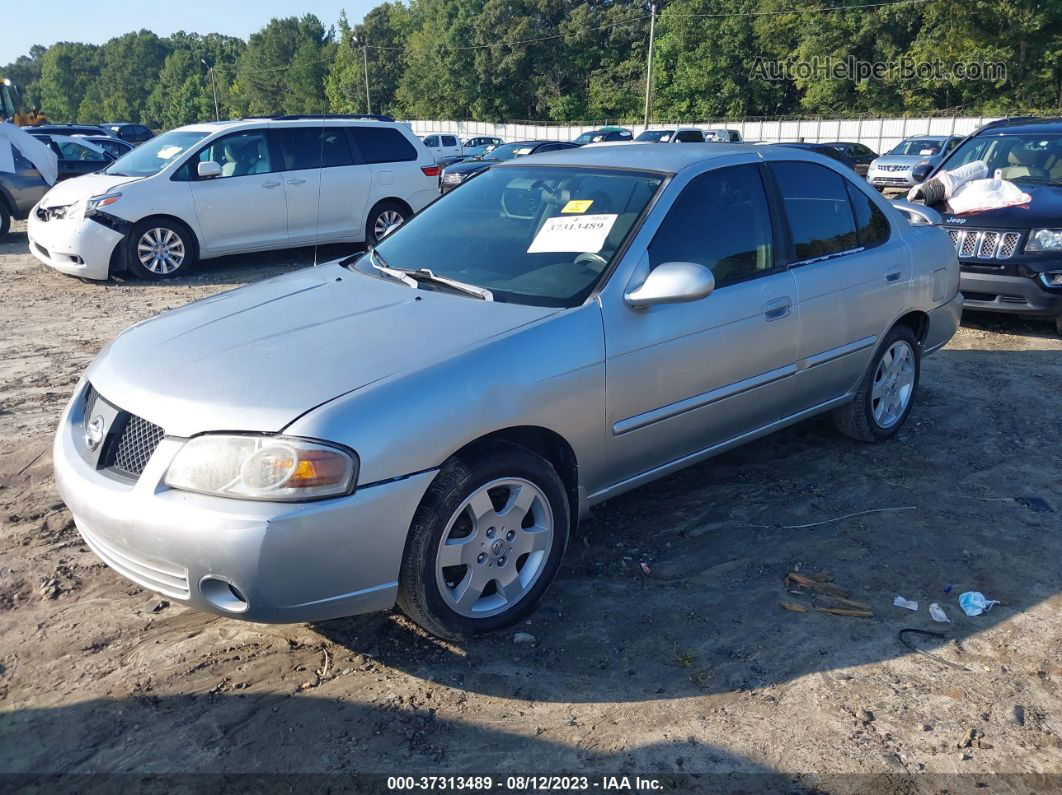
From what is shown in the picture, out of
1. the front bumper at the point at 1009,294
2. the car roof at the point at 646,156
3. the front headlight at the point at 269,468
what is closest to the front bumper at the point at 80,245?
the car roof at the point at 646,156

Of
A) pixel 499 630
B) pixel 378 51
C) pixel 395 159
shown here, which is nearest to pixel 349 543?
pixel 499 630

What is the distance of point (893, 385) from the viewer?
5.27 meters

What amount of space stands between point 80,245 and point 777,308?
830cm

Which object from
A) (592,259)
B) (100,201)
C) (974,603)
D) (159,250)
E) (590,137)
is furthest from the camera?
(590,137)

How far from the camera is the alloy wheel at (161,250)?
990 cm

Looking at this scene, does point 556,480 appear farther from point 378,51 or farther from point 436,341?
point 378,51

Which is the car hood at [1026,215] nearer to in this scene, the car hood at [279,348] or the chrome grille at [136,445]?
the car hood at [279,348]

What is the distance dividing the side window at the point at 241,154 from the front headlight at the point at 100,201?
1.08 m

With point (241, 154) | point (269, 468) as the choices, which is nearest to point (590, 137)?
point (241, 154)

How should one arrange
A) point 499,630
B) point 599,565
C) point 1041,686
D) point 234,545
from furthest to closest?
point 599,565, point 499,630, point 1041,686, point 234,545

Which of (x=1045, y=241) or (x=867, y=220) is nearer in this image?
(x=867, y=220)

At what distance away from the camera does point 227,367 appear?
306cm

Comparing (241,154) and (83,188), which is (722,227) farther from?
(83,188)

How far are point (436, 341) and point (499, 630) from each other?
43.7 inches
